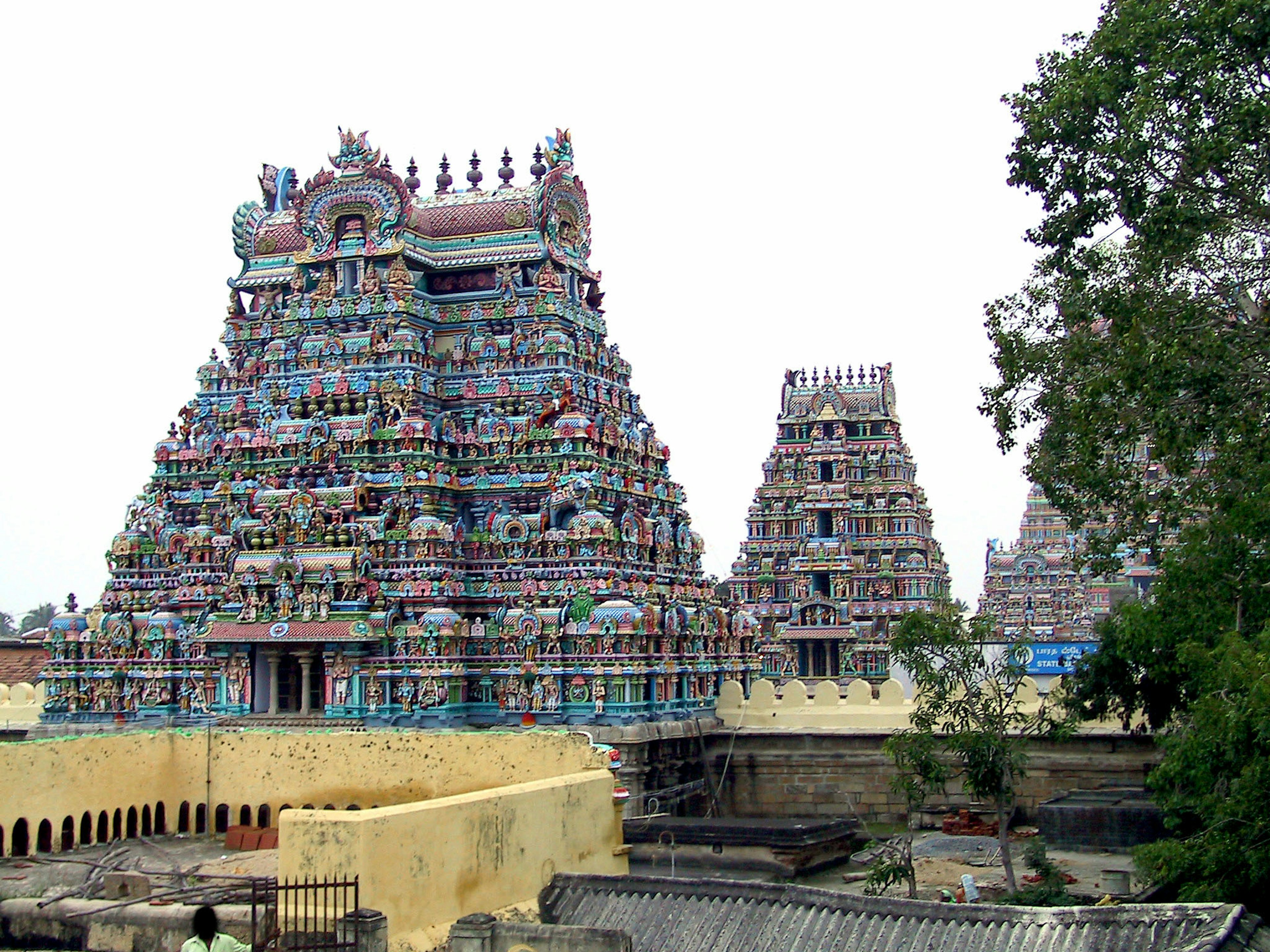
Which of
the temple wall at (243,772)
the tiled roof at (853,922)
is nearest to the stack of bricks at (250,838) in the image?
the temple wall at (243,772)

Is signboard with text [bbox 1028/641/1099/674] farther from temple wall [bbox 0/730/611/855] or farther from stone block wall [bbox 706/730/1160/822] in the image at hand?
temple wall [bbox 0/730/611/855]

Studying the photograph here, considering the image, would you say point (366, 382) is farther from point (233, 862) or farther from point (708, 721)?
point (233, 862)

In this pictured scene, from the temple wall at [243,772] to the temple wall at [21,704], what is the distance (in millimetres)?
15295

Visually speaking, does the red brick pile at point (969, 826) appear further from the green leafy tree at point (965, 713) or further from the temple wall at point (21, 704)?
the temple wall at point (21, 704)

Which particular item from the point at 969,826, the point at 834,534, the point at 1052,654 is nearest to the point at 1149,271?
the point at 969,826

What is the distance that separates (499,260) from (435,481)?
17.2 ft

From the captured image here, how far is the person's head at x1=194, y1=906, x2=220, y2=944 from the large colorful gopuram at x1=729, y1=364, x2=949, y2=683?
135ft

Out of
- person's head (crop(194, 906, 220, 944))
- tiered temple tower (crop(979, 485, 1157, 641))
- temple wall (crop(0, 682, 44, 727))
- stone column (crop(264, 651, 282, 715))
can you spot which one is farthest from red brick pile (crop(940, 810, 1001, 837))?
tiered temple tower (crop(979, 485, 1157, 641))

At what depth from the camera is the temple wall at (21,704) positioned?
3647cm

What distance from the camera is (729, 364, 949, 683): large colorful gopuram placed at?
54031 millimetres

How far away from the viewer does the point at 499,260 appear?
114ft

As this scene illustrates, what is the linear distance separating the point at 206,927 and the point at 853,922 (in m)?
5.55

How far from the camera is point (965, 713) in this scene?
2234cm

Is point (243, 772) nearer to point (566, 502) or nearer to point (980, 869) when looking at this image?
point (980, 869)
